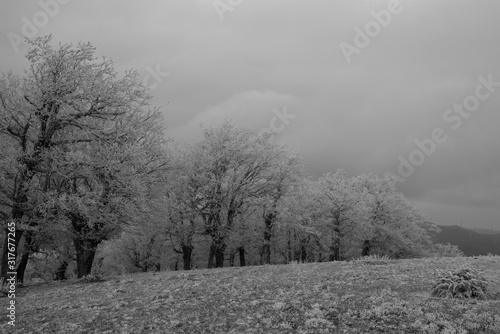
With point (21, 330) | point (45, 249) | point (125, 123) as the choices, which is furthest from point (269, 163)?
point (21, 330)

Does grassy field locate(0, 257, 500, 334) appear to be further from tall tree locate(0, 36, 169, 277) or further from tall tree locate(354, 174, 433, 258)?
tall tree locate(354, 174, 433, 258)

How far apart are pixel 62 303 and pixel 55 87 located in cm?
1037

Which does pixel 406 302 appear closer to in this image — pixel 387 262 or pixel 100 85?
pixel 387 262

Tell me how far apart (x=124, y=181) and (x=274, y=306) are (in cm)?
1404

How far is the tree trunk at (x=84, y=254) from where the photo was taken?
2556 centimetres

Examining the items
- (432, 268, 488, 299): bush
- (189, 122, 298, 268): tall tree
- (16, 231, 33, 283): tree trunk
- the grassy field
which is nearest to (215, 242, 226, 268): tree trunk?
(189, 122, 298, 268): tall tree

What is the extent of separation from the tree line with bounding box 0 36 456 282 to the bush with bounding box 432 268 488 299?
51.8ft

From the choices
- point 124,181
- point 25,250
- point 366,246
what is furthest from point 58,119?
point 366,246

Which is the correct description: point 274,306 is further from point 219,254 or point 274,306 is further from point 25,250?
point 219,254

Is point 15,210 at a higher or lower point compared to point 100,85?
lower

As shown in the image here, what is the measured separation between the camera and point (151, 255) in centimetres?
5419

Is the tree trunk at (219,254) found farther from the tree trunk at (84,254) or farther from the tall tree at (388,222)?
the tall tree at (388,222)

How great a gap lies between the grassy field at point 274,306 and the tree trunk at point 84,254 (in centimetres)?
976

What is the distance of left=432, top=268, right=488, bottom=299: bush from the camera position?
970cm
